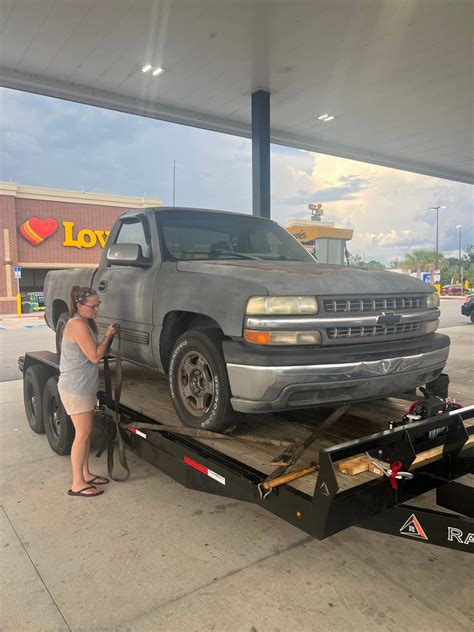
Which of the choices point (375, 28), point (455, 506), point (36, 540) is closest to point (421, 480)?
point (455, 506)

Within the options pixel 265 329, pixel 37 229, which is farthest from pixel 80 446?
pixel 37 229

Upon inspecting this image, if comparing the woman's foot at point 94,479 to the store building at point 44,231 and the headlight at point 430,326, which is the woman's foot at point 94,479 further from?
the store building at point 44,231

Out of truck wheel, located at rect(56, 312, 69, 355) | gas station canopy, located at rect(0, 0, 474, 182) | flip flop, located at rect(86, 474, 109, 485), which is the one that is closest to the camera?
flip flop, located at rect(86, 474, 109, 485)

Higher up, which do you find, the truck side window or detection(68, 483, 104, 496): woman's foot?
the truck side window

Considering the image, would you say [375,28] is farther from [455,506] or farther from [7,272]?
[7,272]

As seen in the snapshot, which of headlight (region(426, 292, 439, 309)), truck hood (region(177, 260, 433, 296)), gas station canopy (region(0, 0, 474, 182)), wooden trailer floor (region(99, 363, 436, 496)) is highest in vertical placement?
gas station canopy (region(0, 0, 474, 182))

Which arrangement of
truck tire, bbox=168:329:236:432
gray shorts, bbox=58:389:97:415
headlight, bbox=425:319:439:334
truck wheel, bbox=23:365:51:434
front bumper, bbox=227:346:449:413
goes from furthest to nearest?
truck wheel, bbox=23:365:51:434 < gray shorts, bbox=58:389:97:415 < headlight, bbox=425:319:439:334 < truck tire, bbox=168:329:236:432 < front bumper, bbox=227:346:449:413

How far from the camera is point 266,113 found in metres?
11.7

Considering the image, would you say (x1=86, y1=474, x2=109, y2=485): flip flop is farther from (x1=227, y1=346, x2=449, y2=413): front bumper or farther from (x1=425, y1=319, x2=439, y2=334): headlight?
(x1=425, y1=319, x2=439, y2=334): headlight

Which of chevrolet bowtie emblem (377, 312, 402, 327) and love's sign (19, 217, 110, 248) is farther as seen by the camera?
love's sign (19, 217, 110, 248)

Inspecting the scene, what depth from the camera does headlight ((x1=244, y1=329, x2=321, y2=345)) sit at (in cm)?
309

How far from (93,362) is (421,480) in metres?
Result: 2.45

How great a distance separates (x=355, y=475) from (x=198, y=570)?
3.50 feet

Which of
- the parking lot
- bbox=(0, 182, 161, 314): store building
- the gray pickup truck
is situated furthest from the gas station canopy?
bbox=(0, 182, 161, 314): store building
